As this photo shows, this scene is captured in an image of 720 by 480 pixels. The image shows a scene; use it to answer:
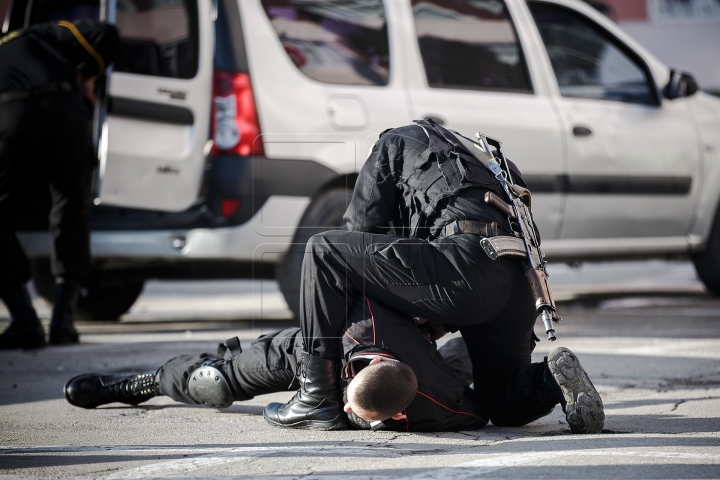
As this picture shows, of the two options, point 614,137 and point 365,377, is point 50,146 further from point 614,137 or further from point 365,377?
point 614,137

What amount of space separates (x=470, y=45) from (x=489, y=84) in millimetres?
248

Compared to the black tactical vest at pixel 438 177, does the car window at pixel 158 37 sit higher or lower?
lower

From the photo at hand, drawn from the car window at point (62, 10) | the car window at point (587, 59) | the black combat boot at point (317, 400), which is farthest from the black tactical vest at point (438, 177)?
the car window at point (62, 10)

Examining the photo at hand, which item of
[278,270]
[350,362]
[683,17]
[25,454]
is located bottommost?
[683,17]

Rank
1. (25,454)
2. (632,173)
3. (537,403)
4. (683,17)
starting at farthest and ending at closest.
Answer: (683,17)
(632,173)
(537,403)
(25,454)

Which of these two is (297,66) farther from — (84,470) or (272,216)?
(84,470)

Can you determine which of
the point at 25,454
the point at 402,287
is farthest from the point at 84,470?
the point at 402,287

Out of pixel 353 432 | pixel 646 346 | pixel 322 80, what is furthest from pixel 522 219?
pixel 322 80

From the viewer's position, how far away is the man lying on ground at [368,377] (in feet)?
9.69

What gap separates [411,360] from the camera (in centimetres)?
312

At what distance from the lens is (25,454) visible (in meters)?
2.94

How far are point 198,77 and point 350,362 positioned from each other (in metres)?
2.70

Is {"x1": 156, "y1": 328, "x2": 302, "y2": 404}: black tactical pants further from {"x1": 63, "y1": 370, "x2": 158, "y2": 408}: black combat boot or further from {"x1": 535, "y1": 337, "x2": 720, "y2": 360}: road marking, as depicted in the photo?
{"x1": 535, "y1": 337, "x2": 720, "y2": 360}: road marking

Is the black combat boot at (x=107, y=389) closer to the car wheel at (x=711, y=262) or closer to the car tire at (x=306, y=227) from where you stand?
the car tire at (x=306, y=227)
